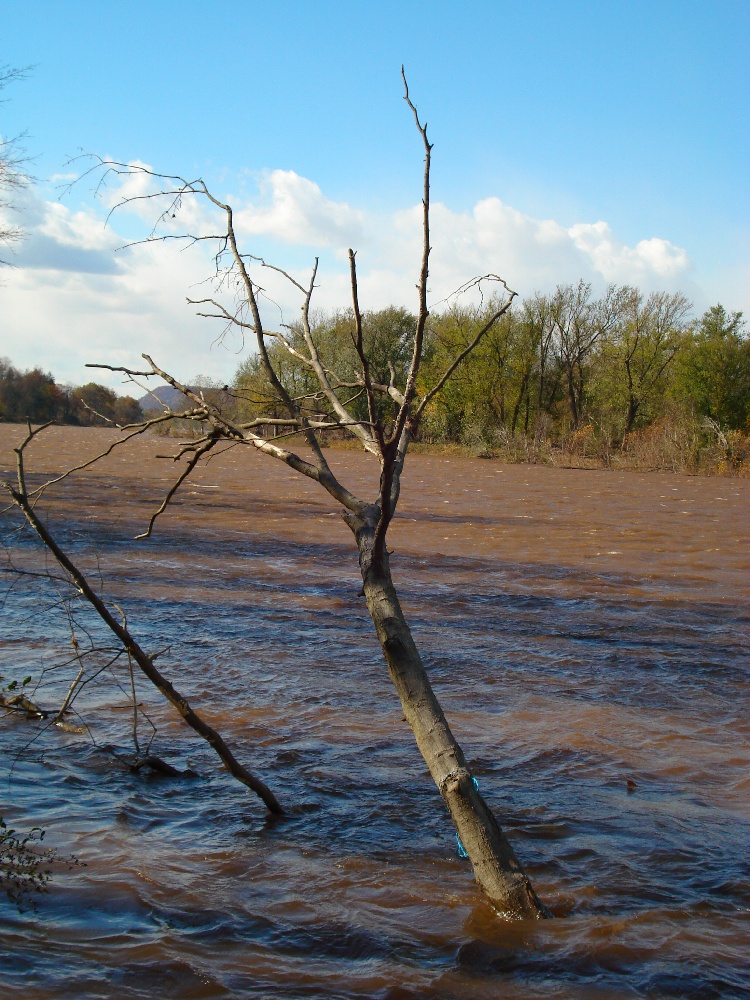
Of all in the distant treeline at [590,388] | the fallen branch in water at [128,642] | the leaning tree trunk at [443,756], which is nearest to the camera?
the leaning tree trunk at [443,756]

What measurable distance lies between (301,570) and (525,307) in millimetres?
39032

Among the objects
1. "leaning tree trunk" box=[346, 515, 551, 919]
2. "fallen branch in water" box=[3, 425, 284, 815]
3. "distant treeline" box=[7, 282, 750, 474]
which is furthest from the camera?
"distant treeline" box=[7, 282, 750, 474]

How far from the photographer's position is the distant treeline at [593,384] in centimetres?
3959

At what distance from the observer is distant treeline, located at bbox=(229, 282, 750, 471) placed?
130ft

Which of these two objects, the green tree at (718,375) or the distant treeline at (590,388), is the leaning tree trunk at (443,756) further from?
the green tree at (718,375)

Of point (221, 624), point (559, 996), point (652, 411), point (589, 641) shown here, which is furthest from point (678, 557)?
point (652, 411)

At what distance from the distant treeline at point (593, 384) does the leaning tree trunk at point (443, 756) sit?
111ft

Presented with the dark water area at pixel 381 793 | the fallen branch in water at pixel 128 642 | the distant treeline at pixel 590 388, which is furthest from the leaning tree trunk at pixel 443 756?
the distant treeline at pixel 590 388

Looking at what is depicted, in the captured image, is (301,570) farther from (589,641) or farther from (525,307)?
(525,307)

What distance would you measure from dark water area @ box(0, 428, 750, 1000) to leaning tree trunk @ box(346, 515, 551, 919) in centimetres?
23

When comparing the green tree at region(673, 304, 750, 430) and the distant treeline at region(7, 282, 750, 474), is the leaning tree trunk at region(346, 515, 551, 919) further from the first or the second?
the green tree at region(673, 304, 750, 430)

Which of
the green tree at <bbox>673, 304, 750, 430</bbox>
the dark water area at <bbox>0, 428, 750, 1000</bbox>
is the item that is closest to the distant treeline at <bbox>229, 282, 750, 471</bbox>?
the green tree at <bbox>673, 304, 750, 430</bbox>

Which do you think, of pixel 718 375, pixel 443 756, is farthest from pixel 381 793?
pixel 718 375

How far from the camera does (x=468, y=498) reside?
846 inches
